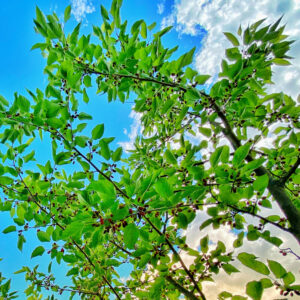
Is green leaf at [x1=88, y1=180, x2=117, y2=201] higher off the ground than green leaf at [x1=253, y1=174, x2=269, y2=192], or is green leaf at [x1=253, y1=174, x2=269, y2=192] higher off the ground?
green leaf at [x1=88, y1=180, x2=117, y2=201]

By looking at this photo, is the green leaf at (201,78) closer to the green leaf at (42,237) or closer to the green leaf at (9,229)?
the green leaf at (42,237)

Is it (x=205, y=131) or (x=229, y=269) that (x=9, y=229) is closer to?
(x=229, y=269)

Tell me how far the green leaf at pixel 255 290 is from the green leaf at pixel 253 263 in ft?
0.29

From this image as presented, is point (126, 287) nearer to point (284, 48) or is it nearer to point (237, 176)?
point (237, 176)

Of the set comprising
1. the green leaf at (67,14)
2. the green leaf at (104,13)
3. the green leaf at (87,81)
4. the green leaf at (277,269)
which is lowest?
the green leaf at (277,269)

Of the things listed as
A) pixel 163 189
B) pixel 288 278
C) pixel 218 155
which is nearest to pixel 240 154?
pixel 218 155

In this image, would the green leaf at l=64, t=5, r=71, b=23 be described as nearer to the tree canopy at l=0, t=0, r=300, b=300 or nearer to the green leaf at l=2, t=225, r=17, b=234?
the tree canopy at l=0, t=0, r=300, b=300

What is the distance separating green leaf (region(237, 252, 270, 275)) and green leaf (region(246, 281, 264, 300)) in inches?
3.5

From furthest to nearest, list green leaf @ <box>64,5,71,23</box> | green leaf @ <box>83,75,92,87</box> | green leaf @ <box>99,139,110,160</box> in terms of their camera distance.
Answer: green leaf @ <box>83,75,92,87</box> < green leaf @ <box>64,5,71,23</box> < green leaf @ <box>99,139,110,160</box>

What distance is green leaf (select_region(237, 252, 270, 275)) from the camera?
1.28 meters

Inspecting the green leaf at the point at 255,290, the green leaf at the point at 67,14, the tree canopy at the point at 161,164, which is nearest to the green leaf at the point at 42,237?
the tree canopy at the point at 161,164

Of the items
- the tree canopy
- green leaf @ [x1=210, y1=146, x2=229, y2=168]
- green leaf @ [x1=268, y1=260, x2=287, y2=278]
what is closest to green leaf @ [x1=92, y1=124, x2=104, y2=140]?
the tree canopy

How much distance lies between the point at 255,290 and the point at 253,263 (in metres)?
0.17

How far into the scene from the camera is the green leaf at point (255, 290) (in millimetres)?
1258
